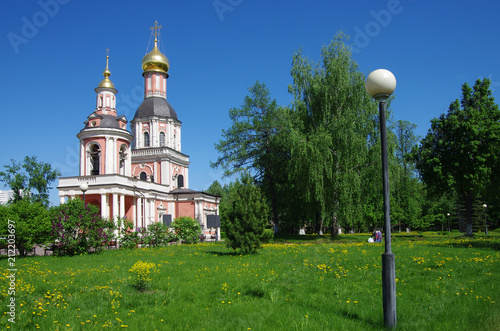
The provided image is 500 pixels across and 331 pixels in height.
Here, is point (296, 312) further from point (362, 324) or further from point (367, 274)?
point (367, 274)

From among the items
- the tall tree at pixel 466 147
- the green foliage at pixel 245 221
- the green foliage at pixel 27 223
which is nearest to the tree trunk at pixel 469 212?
the tall tree at pixel 466 147

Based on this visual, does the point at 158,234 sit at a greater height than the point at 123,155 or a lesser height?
lesser

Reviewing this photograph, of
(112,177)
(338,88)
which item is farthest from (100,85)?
A: (338,88)

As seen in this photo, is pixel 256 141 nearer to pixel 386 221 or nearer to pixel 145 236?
pixel 145 236

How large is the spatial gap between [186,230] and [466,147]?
71.1 feet

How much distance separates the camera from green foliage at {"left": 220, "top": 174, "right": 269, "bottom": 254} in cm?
1758

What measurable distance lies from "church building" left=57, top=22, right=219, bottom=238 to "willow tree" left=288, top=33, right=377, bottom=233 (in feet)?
38.6

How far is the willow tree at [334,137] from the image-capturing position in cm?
2573

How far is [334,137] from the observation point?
87.6 ft

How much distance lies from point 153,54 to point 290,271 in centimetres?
4194

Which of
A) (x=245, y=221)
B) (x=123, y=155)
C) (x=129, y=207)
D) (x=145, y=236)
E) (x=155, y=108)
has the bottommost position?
(x=145, y=236)

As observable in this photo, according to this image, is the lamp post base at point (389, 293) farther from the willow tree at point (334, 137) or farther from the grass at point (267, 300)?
the willow tree at point (334, 137)

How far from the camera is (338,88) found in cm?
2722

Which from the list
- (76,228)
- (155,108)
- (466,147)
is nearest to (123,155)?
(155,108)
